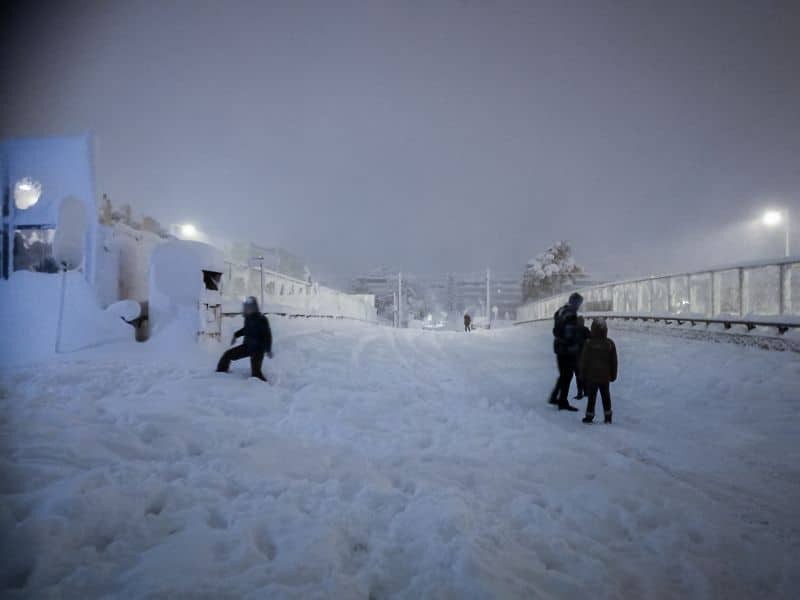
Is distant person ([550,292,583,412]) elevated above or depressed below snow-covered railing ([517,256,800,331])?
below

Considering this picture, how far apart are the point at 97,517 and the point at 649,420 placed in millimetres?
7695

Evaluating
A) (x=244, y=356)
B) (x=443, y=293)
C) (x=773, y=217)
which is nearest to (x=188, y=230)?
(x=244, y=356)

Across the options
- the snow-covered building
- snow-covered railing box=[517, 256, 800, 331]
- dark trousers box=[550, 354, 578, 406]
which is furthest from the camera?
the snow-covered building

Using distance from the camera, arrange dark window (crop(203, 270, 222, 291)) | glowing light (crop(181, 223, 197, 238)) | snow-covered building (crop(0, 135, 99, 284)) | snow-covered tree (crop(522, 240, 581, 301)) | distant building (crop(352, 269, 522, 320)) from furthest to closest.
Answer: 1. distant building (crop(352, 269, 522, 320))
2. snow-covered tree (crop(522, 240, 581, 301))
3. glowing light (crop(181, 223, 197, 238))
4. snow-covered building (crop(0, 135, 99, 284))
5. dark window (crop(203, 270, 222, 291))

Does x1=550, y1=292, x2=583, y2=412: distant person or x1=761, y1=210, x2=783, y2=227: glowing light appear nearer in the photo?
x1=550, y1=292, x2=583, y2=412: distant person

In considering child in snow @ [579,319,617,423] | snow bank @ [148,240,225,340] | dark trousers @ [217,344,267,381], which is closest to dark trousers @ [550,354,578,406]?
child in snow @ [579,319,617,423]

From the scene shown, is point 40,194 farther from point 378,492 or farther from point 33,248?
point 378,492

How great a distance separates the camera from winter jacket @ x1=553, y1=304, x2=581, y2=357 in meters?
7.57

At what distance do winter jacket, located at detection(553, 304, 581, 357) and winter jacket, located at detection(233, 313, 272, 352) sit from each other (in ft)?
18.6

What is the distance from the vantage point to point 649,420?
22.7 ft

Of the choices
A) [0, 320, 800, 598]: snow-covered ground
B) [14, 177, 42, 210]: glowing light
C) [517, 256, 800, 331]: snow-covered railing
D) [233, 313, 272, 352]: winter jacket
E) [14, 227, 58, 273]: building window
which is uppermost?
[14, 177, 42, 210]: glowing light

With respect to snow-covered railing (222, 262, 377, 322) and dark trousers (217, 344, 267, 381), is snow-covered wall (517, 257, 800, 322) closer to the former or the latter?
dark trousers (217, 344, 267, 381)

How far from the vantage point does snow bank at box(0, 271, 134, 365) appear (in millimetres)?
9367

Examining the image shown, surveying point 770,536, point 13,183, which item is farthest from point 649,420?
point 13,183
